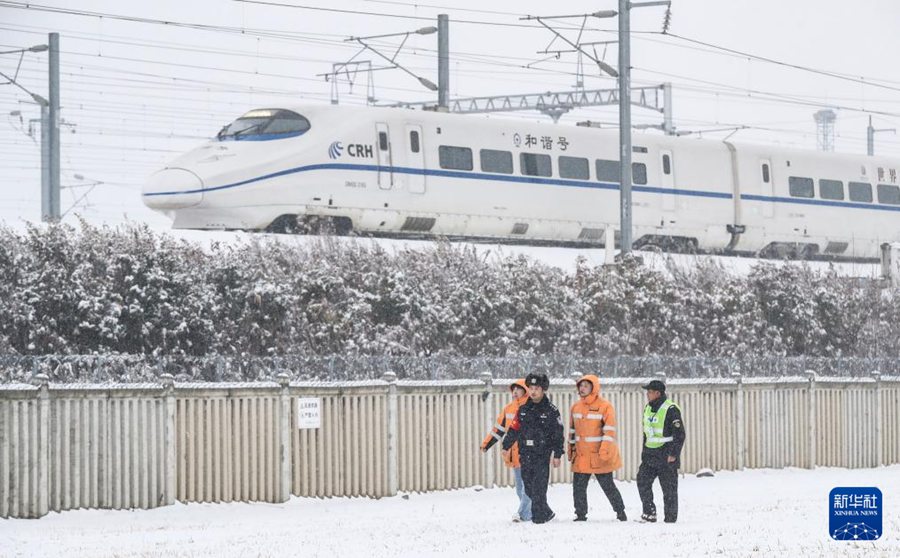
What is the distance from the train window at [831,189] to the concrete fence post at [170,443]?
28023 mm

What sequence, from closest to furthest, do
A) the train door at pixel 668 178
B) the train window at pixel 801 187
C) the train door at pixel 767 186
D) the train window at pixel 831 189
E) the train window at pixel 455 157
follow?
1. the train window at pixel 455 157
2. the train door at pixel 668 178
3. the train door at pixel 767 186
4. the train window at pixel 801 187
5. the train window at pixel 831 189

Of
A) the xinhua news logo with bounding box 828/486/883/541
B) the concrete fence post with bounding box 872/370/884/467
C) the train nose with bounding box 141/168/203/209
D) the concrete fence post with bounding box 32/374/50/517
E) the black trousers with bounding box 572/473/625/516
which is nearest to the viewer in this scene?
the xinhua news logo with bounding box 828/486/883/541

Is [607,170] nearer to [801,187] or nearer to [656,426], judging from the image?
[801,187]

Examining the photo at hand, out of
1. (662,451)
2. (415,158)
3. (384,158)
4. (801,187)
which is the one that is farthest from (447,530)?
(801,187)

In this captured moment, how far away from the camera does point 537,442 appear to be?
57.8 ft

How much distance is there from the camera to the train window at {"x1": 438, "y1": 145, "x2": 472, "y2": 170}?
35406mm

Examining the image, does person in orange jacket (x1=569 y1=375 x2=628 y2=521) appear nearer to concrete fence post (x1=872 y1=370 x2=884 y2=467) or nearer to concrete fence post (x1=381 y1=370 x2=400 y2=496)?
concrete fence post (x1=381 y1=370 x2=400 y2=496)

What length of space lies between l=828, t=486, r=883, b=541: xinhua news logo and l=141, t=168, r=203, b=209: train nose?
761 inches

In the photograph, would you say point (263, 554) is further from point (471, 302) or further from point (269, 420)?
point (471, 302)

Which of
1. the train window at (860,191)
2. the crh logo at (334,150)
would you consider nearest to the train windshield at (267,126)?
the crh logo at (334,150)

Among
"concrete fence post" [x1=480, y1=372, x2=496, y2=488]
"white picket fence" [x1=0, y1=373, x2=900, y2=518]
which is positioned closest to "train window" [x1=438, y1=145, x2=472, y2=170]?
"white picket fence" [x1=0, y1=373, x2=900, y2=518]

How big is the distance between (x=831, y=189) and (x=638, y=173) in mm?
7259

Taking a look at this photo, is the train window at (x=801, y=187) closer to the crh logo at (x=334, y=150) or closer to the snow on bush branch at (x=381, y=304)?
the snow on bush branch at (x=381, y=304)

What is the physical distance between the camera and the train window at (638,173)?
130 ft
